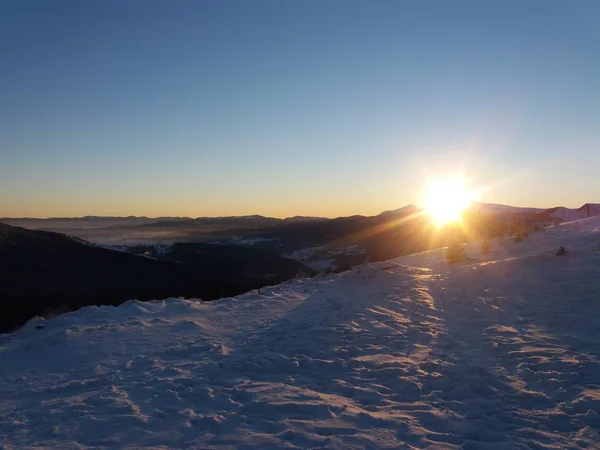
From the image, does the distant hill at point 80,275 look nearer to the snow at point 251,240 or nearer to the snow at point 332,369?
the snow at point 332,369

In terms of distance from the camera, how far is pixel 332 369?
767cm

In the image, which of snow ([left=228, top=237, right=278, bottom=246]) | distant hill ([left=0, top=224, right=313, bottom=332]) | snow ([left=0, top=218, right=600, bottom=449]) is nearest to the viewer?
snow ([left=0, top=218, right=600, bottom=449])

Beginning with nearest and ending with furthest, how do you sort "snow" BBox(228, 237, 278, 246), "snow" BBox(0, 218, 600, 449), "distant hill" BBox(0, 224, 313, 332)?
"snow" BBox(0, 218, 600, 449) < "distant hill" BBox(0, 224, 313, 332) < "snow" BBox(228, 237, 278, 246)

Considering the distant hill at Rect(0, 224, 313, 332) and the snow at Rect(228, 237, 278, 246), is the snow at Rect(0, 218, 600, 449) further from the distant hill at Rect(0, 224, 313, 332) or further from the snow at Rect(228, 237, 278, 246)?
the snow at Rect(228, 237, 278, 246)

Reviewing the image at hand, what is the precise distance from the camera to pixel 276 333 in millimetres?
9695

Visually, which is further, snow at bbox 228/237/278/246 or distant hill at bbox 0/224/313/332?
snow at bbox 228/237/278/246

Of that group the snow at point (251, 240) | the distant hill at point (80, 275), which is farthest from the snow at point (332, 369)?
the snow at point (251, 240)

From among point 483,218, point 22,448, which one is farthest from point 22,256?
point 22,448

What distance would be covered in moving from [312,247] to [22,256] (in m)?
68.4

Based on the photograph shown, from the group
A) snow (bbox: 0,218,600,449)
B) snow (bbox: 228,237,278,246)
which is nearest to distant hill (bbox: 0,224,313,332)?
snow (bbox: 0,218,600,449)

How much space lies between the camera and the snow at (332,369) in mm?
5516

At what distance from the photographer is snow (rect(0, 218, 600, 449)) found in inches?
217

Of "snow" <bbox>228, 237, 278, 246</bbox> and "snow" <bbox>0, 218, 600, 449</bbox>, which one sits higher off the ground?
"snow" <bbox>0, 218, 600, 449</bbox>

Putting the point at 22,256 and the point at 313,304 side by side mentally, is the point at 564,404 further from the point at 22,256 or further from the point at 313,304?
the point at 22,256
